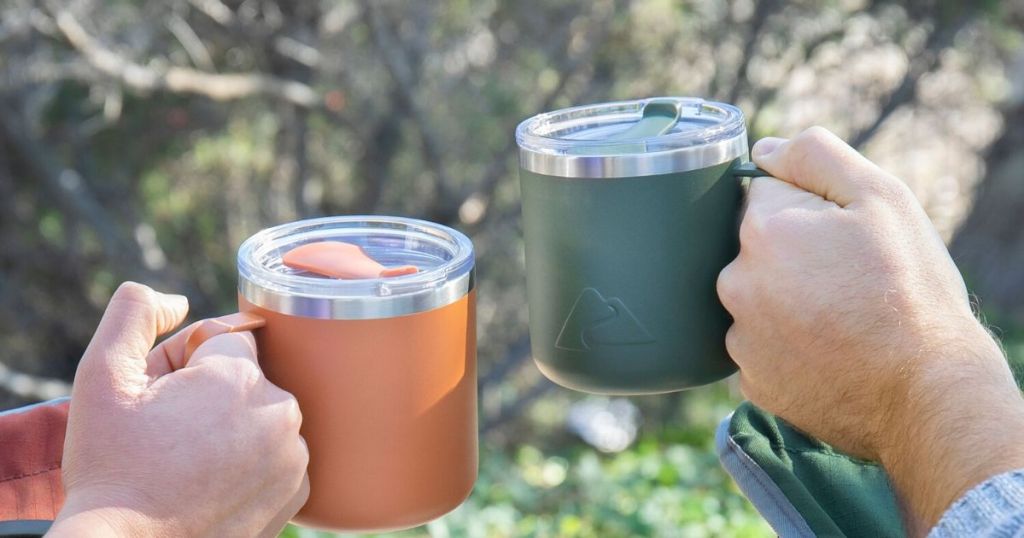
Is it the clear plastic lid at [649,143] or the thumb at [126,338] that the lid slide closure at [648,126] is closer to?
the clear plastic lid at [649,143]

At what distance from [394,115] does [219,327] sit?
3.21m

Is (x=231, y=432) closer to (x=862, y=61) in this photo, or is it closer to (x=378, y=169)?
(x=378, y=169)

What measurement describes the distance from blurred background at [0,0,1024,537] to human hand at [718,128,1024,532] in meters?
2.23

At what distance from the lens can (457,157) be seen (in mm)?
4465

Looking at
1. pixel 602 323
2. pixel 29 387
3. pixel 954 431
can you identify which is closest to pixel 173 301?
pixel 602 323

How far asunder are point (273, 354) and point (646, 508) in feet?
7.26

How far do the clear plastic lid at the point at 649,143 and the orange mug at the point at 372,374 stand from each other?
6.0 inches

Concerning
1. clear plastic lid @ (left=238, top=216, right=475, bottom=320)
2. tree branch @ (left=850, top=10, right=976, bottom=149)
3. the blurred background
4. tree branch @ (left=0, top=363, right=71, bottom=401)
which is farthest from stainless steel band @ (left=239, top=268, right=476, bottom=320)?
tree branch @ (left=850, top=10, right=976, bottom=149)

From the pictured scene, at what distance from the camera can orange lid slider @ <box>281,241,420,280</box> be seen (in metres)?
1.21

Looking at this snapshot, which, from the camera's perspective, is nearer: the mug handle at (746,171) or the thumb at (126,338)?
the thumb at (126,338)

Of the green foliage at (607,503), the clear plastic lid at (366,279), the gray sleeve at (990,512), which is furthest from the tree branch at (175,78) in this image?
the gray sleeve at (990,512)

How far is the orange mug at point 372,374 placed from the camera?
117cm

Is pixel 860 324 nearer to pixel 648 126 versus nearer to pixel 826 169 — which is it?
pixel 826 169

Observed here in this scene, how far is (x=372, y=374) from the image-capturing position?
1.18 m
